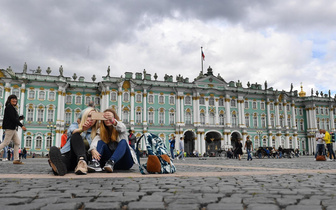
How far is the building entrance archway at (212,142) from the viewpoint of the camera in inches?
1917

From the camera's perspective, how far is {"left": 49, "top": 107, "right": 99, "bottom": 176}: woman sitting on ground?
18.8 ft

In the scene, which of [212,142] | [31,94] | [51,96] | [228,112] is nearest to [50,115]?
[51,96]

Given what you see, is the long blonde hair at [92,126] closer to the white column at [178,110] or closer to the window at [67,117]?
the white column at [178,110]

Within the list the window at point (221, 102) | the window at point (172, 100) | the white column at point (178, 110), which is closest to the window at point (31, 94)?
the window at point (172, 100)

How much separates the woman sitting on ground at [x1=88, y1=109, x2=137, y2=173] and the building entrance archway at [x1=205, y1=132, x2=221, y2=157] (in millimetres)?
42628

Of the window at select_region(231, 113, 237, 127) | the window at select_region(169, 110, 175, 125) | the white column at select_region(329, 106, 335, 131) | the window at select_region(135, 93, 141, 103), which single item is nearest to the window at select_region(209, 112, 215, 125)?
the window at select_region(231, 113, 237, 127)

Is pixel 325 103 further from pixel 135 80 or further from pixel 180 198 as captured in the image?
pixel 180 198

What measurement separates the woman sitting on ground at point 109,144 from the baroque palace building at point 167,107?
33.9 metres

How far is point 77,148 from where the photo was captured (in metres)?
5.89

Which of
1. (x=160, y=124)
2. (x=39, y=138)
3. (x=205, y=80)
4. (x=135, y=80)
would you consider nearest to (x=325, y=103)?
(x=205, y=80)

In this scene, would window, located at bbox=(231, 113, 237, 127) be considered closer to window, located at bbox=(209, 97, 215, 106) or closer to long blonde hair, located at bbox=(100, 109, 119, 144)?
window, located at bbox=(209, 97, 215, 106)

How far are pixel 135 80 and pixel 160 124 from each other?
8102 mm

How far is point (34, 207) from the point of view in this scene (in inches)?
109

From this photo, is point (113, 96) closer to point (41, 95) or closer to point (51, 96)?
point (51, 96)
